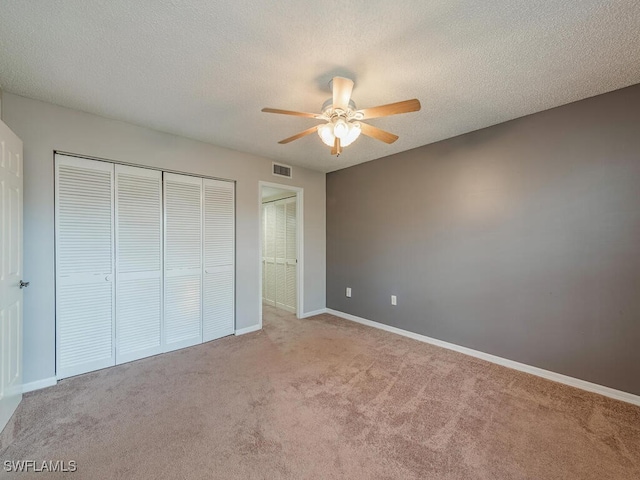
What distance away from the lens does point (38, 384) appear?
87.0 inches

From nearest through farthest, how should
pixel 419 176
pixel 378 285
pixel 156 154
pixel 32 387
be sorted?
pixel 32 387 → pixel 156 154 → pixel 419 176 → pixel 378 285

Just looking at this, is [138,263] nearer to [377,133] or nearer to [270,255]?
[270,255]

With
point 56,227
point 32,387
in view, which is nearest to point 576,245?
point 56,227

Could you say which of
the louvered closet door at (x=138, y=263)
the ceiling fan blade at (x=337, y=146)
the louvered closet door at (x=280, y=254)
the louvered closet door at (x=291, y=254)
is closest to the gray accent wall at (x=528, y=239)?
the louvered closet door at (x=291, y=254)

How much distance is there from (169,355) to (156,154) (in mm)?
2162

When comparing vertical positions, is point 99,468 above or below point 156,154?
below

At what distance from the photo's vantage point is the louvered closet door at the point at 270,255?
494cm

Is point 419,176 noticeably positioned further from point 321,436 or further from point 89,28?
point 89,28

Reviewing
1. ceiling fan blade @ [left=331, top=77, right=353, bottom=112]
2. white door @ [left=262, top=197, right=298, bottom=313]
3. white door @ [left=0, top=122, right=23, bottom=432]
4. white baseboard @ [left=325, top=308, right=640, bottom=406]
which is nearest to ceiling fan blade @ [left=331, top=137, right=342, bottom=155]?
ceiling fan blade @ [left=331, top=77, right=353, bottom=112]

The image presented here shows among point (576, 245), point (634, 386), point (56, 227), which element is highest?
point (56, 227)

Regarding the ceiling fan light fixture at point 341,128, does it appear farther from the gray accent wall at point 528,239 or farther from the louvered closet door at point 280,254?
the louvered closet door at point 280,254

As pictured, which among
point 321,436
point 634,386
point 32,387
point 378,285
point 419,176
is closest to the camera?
point 321,436

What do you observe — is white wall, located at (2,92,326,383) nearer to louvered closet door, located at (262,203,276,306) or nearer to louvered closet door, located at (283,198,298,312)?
louvered closet door, located at (283,198,298,312)

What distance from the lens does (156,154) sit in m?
2.84
